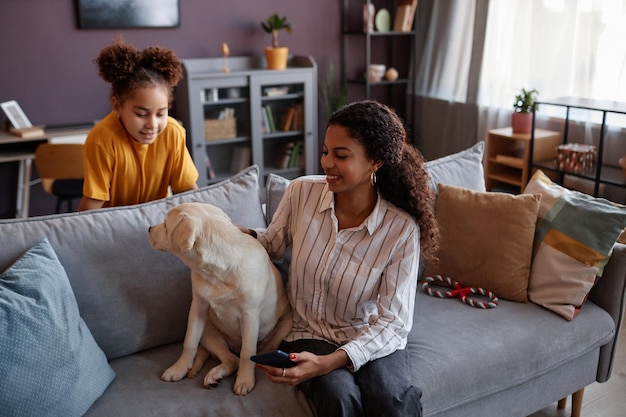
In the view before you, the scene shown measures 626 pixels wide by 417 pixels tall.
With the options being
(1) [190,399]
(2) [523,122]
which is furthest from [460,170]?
(2) [523,122]

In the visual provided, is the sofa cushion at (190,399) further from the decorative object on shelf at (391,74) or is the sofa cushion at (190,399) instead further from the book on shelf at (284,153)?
the decorative object on shelf at (391,74)

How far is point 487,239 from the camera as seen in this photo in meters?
2.06

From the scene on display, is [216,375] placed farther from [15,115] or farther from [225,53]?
[225,53]

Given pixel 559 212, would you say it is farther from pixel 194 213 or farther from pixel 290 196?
pixel 194 213

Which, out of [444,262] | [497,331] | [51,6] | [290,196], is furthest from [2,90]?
[497,331]

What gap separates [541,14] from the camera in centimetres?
391

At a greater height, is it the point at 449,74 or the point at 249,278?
the point at 449,74

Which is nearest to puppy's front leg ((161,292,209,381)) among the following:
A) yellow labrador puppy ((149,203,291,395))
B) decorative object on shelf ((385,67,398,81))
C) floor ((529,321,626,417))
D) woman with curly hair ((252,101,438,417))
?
yellow labrador puppy ((149,203,291,395))

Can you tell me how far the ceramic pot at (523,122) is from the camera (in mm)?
3768

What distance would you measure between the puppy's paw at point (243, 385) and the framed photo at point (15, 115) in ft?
9.24

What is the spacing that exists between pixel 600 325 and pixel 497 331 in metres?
0.40

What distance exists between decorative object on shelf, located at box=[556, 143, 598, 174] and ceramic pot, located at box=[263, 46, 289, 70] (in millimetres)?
2035

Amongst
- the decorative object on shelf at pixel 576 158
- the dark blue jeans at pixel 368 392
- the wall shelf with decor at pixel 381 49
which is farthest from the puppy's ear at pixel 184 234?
the wall shelf with decor at pixel 381 49

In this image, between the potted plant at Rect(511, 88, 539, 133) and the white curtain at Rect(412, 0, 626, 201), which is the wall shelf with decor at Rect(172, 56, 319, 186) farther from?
the potted plant at Rect(511, 88, 539, 133)
